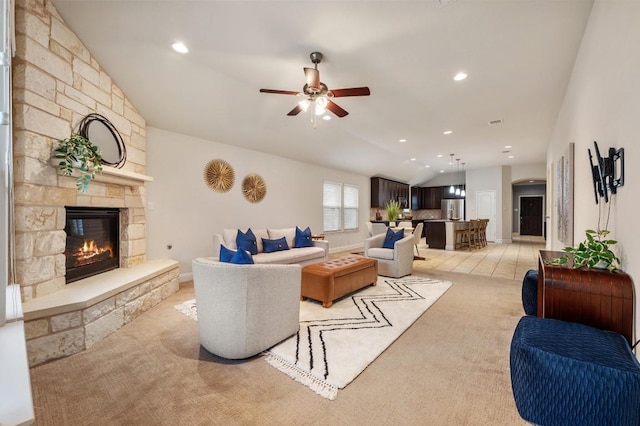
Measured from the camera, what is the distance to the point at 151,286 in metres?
3.39

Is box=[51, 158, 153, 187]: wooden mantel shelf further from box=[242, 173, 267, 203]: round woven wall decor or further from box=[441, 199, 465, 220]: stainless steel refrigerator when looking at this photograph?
box=[441, 199, 465, 220]: stainless steel refrigerator

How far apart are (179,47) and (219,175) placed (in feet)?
8.37

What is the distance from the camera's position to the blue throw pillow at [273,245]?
4.98 m

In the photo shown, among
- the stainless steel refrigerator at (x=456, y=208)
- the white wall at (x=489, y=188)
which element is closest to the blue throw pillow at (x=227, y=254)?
the white wall at (x=489, y=188)

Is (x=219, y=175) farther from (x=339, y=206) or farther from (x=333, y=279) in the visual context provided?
(x=339, y=206)

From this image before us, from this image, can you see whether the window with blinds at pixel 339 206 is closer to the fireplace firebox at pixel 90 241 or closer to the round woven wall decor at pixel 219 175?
the round woven wall decor at pixel 219 175

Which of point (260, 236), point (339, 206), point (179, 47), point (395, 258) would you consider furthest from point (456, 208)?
point (179, 47)

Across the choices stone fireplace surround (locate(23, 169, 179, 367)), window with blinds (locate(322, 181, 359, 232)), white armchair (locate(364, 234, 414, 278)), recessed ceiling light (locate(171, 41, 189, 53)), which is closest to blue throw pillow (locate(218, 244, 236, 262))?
stone fireplace surround (locate(23, 169, 179, 367))

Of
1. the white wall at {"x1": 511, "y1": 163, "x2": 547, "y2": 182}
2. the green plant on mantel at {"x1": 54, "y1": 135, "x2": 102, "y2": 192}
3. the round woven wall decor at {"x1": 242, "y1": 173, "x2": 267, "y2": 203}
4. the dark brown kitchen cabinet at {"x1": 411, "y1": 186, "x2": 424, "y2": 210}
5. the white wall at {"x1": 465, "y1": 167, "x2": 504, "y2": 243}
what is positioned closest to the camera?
the green plant on mantel at {"x1": 54, "y1": 135, "x2": 102, "y2": 192}

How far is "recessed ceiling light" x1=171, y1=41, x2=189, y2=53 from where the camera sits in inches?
115

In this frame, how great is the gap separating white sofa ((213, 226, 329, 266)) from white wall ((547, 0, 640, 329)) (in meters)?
3.78

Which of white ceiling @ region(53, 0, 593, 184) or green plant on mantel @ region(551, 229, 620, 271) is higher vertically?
white ceiling @ region(53, 0, 593, 184)

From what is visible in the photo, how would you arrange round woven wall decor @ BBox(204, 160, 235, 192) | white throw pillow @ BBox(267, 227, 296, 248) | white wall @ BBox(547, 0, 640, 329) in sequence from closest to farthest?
white wall @ BBox(547, 0, 640, 329) < round woven wall decor @ BBox(204, 160, 235, 192) < white throw pillow @ BBox(267, 227, 296, 248)

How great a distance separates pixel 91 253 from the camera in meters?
3.26
